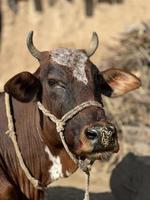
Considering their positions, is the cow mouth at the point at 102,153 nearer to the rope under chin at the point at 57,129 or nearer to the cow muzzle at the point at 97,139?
the cow muzzle at the point at 97,139

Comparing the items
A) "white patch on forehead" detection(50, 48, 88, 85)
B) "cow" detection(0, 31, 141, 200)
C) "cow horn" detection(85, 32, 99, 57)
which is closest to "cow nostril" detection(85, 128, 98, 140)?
"cow" detection(0, 31, 141, 200)

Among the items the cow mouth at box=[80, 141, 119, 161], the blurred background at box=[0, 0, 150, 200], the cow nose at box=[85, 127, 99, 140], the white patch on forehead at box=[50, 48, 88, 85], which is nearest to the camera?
the cow nose at box=[85, 127, 99, 140]

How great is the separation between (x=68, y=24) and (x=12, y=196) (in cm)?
1176

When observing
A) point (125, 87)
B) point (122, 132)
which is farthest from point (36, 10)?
point (125, 87)

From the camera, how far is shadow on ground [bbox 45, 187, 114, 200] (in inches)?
289

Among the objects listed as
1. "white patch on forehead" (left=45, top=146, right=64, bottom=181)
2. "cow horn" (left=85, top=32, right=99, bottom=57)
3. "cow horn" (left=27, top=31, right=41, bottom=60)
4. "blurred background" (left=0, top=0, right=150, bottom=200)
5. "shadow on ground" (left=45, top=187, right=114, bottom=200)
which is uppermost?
"cow horn" (left=27, top=31, right=41, bottom=60)

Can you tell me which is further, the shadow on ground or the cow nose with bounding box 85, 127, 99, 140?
the shadow on ground

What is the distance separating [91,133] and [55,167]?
2.52 feet

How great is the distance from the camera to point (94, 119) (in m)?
4.95

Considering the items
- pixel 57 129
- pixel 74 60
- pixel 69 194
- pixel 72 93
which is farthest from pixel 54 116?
pixel 69 194

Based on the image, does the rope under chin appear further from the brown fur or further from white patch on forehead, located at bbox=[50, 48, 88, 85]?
white patch on forehead, located at bbox=[50, 48, 88, 85]

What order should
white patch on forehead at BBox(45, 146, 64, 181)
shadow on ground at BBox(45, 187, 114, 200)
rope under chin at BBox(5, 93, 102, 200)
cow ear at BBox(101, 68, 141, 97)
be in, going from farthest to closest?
shadow on ground at BBox(45, 187, 114, 200)
cow ear at BBox(101, 68, 141, 97)
white patch on forehead at BBox(45, 146, 64, 181)
rope under chin at BBox(5, 93, 102, 200)

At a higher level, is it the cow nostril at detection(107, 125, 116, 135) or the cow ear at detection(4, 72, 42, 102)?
the cow ear at detection(4, 72, 42, 102)

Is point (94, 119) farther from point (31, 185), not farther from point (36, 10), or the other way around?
point (36, 10)
